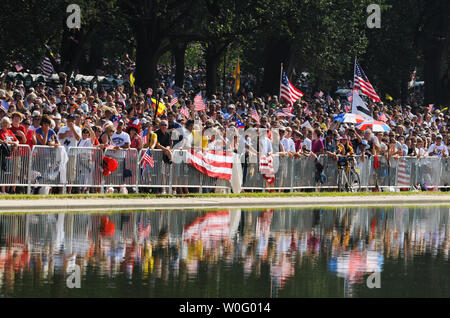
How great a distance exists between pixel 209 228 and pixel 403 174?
1364 cm

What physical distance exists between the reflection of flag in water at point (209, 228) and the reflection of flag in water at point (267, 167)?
487 cm

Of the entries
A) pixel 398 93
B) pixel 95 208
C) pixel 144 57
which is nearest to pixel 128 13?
pixel 144 57

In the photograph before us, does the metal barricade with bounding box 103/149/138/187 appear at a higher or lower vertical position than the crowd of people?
lower

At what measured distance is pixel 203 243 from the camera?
15.8 meters

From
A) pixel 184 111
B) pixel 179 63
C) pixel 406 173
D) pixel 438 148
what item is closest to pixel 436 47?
pixel 179 63

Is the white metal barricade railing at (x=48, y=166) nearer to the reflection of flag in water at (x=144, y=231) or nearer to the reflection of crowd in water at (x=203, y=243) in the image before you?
the reflection of crowd in water at (x=203, y=243)

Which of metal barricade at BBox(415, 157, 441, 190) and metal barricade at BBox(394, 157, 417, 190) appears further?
metal barricade at BBox(415, 157, 441, 190)

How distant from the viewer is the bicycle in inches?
1139

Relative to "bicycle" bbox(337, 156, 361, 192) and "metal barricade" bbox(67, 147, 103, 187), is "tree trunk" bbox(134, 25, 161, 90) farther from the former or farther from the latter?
"metal barricade" bbox(67, 147, 103, 187)

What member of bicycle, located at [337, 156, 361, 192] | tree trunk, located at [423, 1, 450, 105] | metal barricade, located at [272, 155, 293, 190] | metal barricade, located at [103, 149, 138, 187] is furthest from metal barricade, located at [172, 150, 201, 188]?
tree trunk, located at [423, 1, 450, 105]

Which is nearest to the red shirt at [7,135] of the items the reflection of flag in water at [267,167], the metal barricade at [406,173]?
the reflection of flag in water at [267,167]

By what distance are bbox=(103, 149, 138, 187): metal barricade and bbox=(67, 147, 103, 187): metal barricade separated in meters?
0.27

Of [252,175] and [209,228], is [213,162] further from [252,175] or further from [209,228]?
[209,228]
